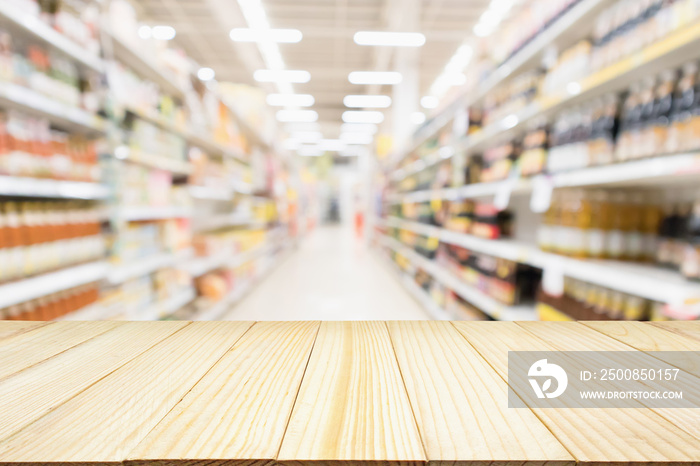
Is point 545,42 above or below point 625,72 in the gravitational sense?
above

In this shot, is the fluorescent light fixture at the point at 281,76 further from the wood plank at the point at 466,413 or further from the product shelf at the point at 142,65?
the wood plank at the point at 466,413

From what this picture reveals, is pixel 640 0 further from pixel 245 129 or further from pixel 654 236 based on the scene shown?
pixel 245 129

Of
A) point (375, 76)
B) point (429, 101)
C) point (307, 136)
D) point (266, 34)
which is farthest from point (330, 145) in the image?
point (266, 34)

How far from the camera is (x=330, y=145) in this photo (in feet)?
56.7

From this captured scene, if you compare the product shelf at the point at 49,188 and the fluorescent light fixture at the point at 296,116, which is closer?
the product shelf at the point at 49,188

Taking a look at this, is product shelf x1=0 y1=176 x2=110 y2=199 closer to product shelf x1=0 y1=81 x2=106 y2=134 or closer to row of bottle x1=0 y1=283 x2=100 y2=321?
product shelf x1=0 y1=81 x2=106 y2=134

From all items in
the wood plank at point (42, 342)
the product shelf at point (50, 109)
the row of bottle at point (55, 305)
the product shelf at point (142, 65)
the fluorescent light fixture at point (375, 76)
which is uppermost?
the fluorescent light fixture at point (375, 76)

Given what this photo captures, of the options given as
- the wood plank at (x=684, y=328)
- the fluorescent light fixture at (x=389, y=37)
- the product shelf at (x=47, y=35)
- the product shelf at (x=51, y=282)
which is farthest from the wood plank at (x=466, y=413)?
the fluorescent light fixture at (x=389, y=37)

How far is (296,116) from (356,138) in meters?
4.10

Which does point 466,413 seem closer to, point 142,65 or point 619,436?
point 619,436

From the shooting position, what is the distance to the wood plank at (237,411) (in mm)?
392

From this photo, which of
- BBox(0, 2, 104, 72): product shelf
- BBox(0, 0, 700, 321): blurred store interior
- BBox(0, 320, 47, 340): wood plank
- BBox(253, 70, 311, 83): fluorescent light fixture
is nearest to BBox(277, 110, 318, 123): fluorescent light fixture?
BBox(253, 70, 311, 83): fluorescent light fixture

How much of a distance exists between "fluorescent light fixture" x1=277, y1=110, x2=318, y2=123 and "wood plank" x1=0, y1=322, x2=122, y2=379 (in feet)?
37.0

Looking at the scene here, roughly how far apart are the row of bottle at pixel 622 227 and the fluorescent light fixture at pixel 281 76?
24.1ft
